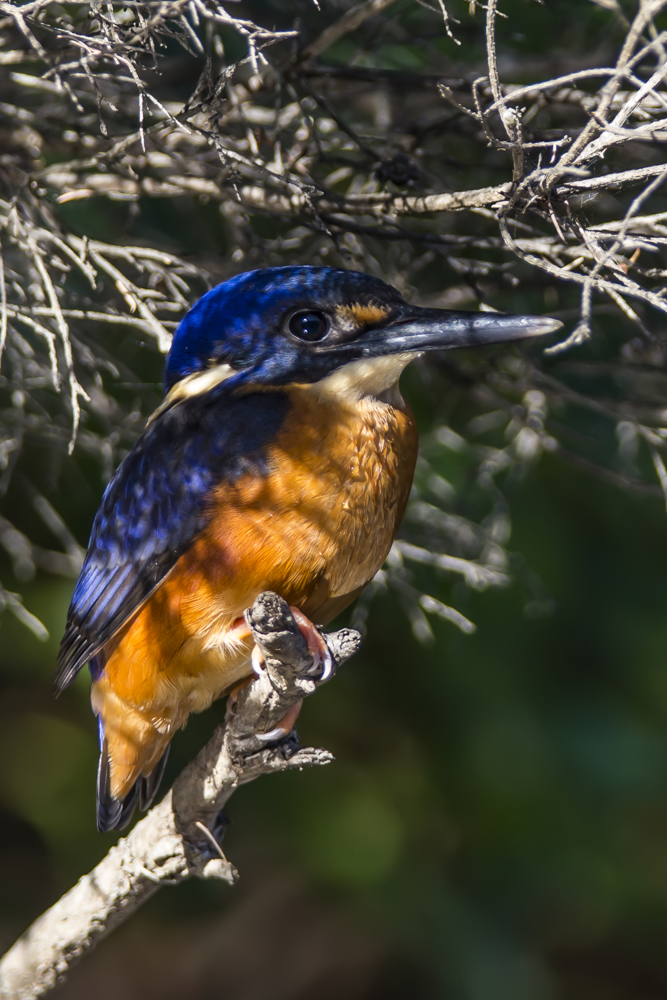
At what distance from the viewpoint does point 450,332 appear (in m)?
1.69

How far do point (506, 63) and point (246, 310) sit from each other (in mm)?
1346

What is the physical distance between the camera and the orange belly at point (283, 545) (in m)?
1.63

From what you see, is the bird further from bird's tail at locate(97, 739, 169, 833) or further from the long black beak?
bird's tail at locate(97, 739, 169, 833)

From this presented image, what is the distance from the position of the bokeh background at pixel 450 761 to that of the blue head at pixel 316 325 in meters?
1.16

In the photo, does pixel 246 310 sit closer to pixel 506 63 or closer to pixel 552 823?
pixel 506 63

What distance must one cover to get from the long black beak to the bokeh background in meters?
1.20

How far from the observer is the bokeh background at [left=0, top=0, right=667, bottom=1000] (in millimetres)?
3143

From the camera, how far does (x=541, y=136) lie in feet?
5.36

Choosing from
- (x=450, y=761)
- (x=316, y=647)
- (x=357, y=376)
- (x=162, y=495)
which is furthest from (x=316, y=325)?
(x=450, y=761)

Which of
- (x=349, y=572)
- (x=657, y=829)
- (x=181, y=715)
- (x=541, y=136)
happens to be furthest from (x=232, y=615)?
(x=657, y=829)

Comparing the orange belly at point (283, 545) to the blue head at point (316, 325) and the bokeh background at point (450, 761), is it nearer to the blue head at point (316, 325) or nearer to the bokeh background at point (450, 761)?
the blue head at point (316, 325)

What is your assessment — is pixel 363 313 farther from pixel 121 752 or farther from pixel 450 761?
pixel 450 761

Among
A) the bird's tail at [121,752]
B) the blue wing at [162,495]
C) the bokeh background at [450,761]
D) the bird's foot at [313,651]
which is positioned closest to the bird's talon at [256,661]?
the bird's foot at [313,651]

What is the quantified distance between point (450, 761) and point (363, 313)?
82.8 inches
